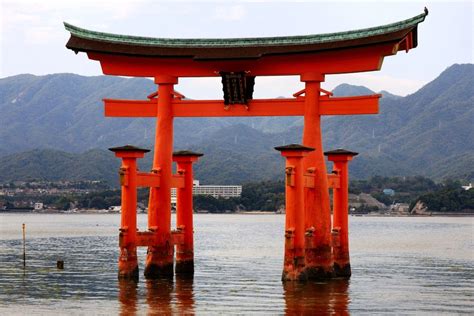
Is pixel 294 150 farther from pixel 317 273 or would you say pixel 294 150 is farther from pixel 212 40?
pixel 212 40

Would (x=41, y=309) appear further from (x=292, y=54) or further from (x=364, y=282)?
(x=364, y=282)

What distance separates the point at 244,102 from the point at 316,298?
7.79 meters

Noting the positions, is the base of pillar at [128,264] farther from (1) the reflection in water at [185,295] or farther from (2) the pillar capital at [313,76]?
(2) the pillar capital at [313,76]

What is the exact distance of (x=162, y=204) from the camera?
33781 millimetres

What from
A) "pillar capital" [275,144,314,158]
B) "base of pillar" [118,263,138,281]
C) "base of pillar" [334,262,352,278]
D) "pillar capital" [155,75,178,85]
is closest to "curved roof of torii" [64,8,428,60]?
"pillar capital" [155,75,178,85]

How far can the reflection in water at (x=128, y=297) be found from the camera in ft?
90.5

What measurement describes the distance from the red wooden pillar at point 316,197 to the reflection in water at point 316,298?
0.82 metres

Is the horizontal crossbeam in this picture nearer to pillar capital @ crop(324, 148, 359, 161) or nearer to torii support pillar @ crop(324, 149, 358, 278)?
pillar capital @ crop(324, 148, 359, 161)

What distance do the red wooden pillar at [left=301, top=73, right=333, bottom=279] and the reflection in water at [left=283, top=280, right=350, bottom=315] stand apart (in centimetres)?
82

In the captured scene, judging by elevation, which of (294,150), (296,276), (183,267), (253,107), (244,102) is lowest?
(296,276)

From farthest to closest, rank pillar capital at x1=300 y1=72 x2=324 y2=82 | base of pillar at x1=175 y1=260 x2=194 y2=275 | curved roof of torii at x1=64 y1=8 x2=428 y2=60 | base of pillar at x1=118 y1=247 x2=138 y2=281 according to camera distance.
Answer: base of pillar at x1=175 y1=260 x2=194 y2=275 → pillar capital at x1=300 y1=72 x2=324 y2=82 → base of pillar at x1=118 y1=247 x2=138 y2=281 → curved roof of torii at x1=64 y1=8 x2=428 y2=60

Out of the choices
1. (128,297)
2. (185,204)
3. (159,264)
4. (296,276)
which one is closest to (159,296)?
(128,297)

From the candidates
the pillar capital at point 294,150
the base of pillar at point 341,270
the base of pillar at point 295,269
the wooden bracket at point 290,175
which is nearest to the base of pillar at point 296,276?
the base of pillar at point 295,269

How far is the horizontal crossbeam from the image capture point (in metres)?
32.1
